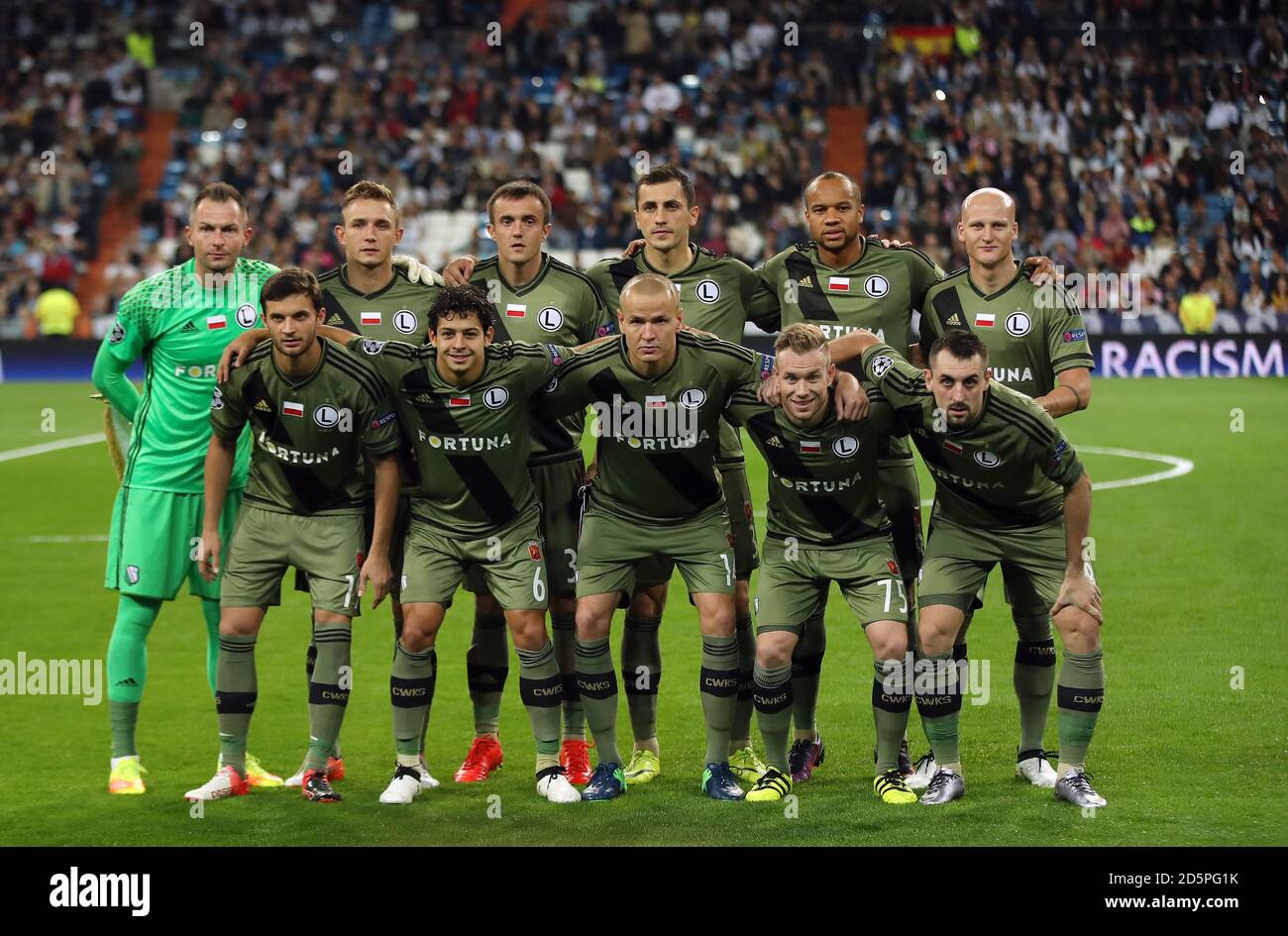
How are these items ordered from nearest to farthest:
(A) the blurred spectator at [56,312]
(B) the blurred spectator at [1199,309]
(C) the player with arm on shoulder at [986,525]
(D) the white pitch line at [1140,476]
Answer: (C) the player with arm on shoulder at [986,525]
(D) the white pitch line at [1140,476]
(B) the blurred spectator at [1199,309]
(A) the blurred spectator at [56,312]

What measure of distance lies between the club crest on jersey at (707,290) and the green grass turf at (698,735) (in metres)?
2.10

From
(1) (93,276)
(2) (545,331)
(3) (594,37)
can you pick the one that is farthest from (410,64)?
(2) (545,331)

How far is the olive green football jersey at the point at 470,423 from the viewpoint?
673cm

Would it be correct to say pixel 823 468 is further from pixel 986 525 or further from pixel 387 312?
pixel 387 312

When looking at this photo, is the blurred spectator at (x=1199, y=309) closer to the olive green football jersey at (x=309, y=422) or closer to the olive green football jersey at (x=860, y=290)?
the olive green football jersey at (x=860, y=290)

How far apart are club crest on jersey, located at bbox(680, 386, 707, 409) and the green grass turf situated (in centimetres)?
162

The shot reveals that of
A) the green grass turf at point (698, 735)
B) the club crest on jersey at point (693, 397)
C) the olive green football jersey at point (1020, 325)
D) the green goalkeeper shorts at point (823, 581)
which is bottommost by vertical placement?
the green grass turf at point (698, 735)

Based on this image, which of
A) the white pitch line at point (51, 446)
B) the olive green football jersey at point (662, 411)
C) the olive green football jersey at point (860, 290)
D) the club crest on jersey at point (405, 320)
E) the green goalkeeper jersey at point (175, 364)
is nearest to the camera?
the olive green football jersey at point (662, 411)

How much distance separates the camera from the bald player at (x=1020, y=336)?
6934mm

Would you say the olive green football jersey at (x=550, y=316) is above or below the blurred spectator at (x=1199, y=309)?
below

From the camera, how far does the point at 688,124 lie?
30.5 metres

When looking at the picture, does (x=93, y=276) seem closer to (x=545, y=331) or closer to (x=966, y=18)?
(x=966, y=18)

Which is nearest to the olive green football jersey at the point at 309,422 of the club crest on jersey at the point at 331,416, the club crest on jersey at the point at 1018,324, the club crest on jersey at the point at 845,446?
the club crest on jersey at the point at 331,416

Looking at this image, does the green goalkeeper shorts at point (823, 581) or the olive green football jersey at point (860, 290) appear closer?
the green goalkeeper shorts at point (823, 581)
